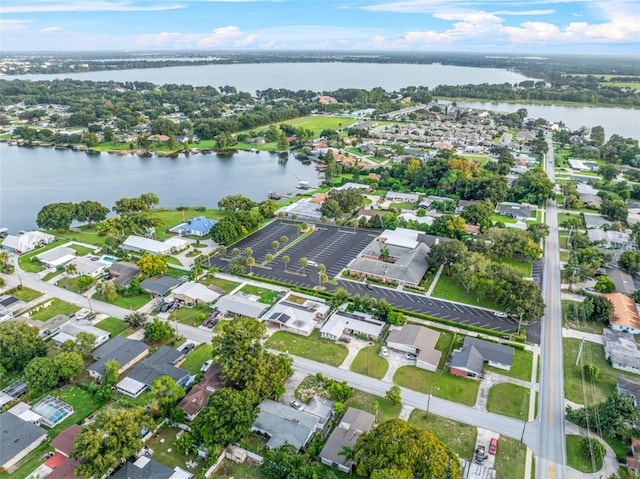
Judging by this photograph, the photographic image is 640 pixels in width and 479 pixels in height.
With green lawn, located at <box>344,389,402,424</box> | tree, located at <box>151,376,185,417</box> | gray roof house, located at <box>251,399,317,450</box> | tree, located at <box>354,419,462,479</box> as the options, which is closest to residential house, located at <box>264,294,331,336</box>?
green lawn, located at <box>344,389,402,424</box>

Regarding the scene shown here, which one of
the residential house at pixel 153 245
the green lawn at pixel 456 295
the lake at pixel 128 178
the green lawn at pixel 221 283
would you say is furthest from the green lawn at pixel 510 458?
the lake at pixel 128 178

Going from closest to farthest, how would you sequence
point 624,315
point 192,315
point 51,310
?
point 624,315 < point 192,315 < point 51,310

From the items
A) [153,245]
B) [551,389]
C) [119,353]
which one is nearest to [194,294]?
[119,353]

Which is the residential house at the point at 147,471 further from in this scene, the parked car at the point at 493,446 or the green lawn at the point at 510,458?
the green lawn at the point at 510,458

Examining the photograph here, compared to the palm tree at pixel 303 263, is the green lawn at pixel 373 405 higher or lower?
lower

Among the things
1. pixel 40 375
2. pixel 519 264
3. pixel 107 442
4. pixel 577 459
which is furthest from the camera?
pixel 519 264

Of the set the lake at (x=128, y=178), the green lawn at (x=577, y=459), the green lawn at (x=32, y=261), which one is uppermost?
the lake at (x=128, y=178)

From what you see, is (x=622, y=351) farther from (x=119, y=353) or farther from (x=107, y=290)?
(x=107, y=290)
